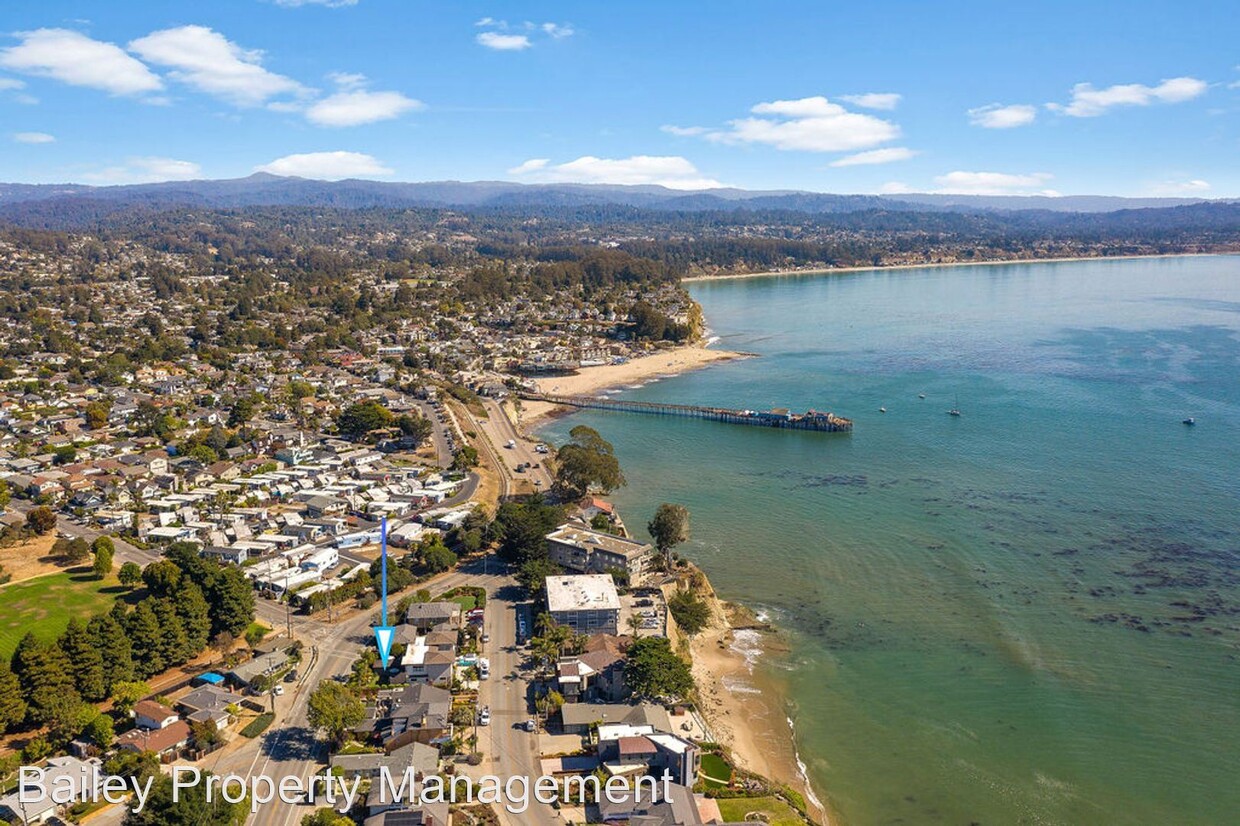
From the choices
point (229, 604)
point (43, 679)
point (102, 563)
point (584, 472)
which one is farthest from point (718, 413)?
point (43, 679)

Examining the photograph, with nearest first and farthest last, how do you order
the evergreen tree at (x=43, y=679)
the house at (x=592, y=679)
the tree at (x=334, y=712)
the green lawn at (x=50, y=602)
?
the tree at (x=334, y=712) < the evergreen tree at (x=43, y=679) < the house at (x=592, y=679) < the green lawn at (x=50, y=602)

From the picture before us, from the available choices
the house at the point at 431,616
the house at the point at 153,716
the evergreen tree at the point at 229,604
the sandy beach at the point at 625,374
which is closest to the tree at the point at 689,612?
the house at the point at 431,616

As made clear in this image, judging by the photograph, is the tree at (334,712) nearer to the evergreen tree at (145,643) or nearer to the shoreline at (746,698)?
the evergreen tree at (145,643)

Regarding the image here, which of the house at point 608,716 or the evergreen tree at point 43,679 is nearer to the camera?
the evergreen tree at point 43,679

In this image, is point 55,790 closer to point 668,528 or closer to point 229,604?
point 229,604

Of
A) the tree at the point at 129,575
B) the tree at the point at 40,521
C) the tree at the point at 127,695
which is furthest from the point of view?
the tree at the point at 40,521

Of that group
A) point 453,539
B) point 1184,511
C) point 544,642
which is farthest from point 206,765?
point 1184,511

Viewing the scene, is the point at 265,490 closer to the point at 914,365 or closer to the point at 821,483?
the point at 821,483
